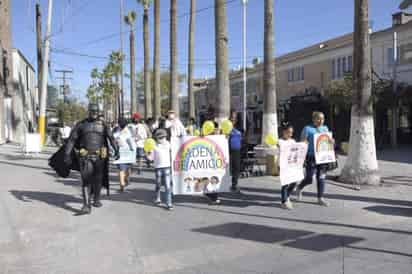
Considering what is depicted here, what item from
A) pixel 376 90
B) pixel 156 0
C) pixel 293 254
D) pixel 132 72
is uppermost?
pixel 156 0

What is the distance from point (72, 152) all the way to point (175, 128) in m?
3.80

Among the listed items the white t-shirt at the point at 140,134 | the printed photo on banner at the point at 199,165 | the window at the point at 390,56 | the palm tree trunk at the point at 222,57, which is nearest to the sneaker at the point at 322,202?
the printed photo on banner at the point at 199,165

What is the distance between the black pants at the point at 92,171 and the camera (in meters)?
7.51

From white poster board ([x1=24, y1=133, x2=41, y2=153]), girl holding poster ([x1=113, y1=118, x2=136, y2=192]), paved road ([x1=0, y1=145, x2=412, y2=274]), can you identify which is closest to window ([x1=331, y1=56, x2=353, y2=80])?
white poster board ([x1=24, y1=133, x2=41, y2=153])

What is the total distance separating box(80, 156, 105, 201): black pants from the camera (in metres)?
7.51

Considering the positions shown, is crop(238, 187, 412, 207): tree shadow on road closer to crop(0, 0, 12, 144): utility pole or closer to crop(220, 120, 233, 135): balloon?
crop(220, 120, 233, 135): balloon

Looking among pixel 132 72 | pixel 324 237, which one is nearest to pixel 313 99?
pixel 132 72

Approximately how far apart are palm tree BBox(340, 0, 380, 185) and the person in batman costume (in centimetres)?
570

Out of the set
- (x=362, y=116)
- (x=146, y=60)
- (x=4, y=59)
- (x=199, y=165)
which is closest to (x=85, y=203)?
(x=199, y=165)

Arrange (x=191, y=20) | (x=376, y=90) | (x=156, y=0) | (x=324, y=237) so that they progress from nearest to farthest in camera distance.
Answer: (x=324, y=237), (x=376, y=90), (x=191, y=20), (x=156, y=0)

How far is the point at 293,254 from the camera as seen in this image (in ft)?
17.1

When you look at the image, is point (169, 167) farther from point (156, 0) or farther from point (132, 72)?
point (132, 72)

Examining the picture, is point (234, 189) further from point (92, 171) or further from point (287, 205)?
point (92, 171)

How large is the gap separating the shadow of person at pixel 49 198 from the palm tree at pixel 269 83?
7.29 meters
